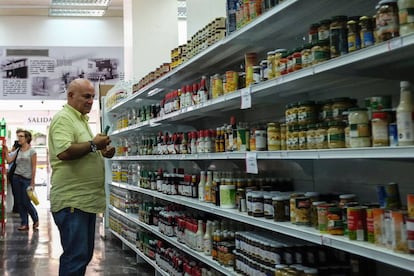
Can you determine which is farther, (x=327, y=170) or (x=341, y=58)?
(x=327, y=170)

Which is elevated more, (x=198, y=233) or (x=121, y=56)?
(x=121, y=56)

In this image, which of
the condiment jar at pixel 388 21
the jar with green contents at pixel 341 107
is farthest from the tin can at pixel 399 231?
the condiment jar at pixel 388 21

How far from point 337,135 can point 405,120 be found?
0.37m

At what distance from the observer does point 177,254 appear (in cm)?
430

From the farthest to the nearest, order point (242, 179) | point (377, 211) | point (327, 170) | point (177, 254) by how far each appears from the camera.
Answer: point (177, 254) → point (242, 179) → point (327, 170) → point (377, 211)

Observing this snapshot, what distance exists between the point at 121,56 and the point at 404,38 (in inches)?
425

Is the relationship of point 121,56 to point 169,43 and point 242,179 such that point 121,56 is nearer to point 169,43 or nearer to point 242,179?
point 169,43

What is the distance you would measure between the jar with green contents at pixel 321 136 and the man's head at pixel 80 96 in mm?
2065

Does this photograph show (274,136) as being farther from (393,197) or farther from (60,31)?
(60,31)

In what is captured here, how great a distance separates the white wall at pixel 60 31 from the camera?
461 inches

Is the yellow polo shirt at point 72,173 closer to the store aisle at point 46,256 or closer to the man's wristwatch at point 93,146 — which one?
the man's wristwatch at point 93,146

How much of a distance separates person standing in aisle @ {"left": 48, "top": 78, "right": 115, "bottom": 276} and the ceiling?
8452mm

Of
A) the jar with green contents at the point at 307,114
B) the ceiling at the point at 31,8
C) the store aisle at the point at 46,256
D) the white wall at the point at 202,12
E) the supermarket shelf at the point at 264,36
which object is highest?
the ceiling at the point at 31,8

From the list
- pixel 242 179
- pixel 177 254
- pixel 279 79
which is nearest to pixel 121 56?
pixel 177 254
